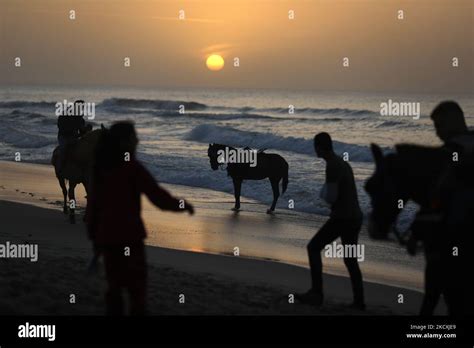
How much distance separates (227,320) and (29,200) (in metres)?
11.1

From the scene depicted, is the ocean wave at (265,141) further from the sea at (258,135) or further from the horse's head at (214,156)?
the horse's head at (214,156)

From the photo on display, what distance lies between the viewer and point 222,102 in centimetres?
9112

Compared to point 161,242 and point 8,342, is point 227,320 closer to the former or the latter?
point 8,342

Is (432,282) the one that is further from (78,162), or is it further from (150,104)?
(150,104)

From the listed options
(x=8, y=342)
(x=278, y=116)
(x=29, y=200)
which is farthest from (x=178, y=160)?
(x=278, y=116)

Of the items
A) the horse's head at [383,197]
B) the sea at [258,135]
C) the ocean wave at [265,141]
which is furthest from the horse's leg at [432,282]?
the ocean wave at [265,141]

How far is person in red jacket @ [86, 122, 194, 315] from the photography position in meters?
6.80

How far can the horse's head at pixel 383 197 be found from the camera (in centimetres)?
685

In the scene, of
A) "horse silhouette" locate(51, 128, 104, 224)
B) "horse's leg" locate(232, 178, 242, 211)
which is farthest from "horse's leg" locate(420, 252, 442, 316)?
"horse's leg" locate(232, 178, 242, 211)

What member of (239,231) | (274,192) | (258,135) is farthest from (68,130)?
(258,135)

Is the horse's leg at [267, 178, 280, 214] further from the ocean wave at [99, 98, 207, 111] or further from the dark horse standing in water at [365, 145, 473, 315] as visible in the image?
the ocean wave at [99, 98, 207, 111]

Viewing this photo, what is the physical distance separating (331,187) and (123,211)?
3.08 metres

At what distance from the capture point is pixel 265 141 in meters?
43.6

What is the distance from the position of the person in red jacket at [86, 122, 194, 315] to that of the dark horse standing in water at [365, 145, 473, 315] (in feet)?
5.37
